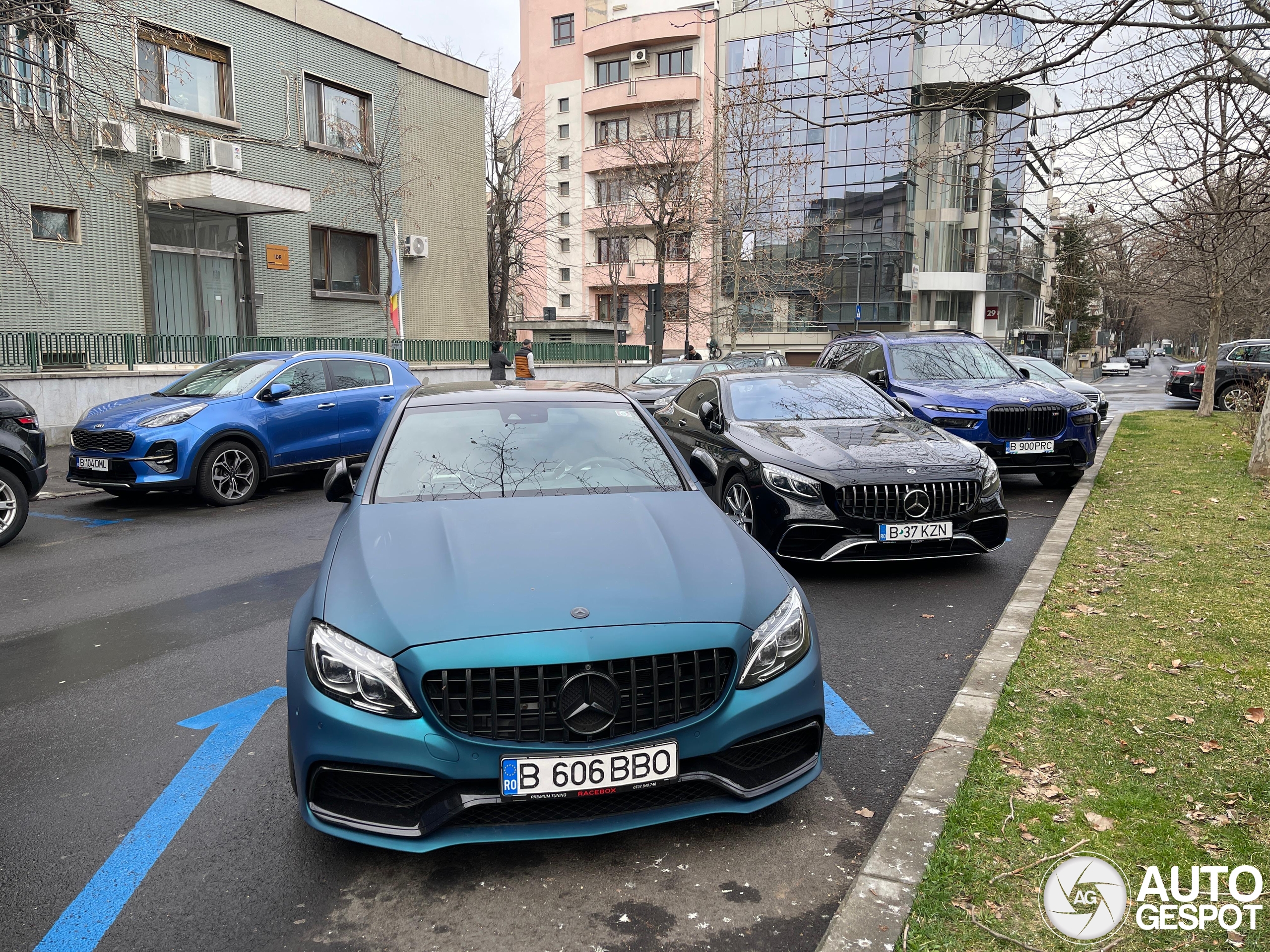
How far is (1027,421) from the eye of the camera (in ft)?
33.3

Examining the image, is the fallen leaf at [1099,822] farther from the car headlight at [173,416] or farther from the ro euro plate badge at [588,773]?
the car headlight at [173,416]

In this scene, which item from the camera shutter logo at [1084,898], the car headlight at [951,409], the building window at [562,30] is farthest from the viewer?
the building window at [562,30]

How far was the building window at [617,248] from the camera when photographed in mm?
47659

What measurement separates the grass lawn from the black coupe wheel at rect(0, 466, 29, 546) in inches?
321

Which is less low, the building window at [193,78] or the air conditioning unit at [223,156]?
the building window at [193,78]

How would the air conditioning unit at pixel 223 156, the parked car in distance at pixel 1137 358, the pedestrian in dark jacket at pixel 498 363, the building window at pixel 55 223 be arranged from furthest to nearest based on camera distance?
the parked car in distance at pixel 1137 358
the pedestrian in dark jacket at pixel 498 363
the air conditioning unit at pixel 223 156
the building window at pixel 55 223

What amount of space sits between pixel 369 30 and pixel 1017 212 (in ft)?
145

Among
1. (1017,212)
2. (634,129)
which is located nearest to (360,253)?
(634,129)

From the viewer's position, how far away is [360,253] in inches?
960

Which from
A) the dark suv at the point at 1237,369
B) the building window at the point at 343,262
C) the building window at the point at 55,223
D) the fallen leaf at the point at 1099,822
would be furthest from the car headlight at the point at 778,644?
the dark suv at the point at 1237,369

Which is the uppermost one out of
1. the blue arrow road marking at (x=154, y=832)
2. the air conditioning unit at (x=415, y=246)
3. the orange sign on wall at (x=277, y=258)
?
the air conditioning unit at (x=415, y=246)

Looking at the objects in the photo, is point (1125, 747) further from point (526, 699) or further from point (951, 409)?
point (951, 409)

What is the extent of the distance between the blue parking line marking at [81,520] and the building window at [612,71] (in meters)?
53.5

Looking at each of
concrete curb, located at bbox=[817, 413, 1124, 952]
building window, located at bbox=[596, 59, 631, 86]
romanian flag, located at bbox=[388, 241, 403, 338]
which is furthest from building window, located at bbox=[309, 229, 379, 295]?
building window, located at bbox=[596, 59, 631, 86]
